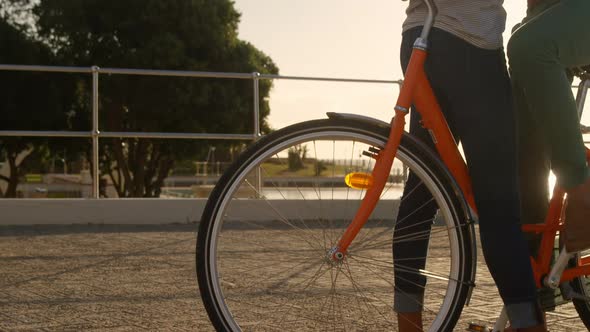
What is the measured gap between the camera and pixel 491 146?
7.30ft

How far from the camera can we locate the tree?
28.1 m

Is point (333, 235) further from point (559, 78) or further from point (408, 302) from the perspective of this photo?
point (559, 78)

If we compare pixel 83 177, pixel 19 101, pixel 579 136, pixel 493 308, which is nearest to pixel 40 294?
pixel 493 308

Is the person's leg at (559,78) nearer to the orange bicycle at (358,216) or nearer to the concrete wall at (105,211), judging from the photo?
the orange bicycle at (358,216)

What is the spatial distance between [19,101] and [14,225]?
2297 centimetres

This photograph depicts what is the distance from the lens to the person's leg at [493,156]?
2229mm

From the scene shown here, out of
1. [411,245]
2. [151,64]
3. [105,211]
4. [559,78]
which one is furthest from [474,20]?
[151,64]

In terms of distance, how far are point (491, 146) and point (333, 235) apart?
17.3 inches

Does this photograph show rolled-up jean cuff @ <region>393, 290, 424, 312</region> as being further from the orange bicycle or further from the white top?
the white top

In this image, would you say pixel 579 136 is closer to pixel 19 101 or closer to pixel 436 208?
pixel 436 208

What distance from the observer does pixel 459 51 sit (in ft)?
7.43

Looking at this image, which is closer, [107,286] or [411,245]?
[411,245]

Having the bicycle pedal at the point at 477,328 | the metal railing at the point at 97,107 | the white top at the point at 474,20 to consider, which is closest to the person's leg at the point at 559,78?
the white top at the point at 474,20

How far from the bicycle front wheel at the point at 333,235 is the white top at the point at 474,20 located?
293 mm
